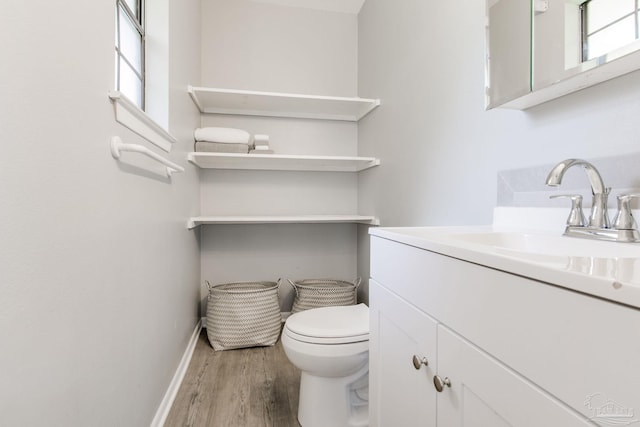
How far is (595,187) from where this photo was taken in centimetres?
74

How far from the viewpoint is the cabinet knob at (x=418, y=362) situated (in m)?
0.74

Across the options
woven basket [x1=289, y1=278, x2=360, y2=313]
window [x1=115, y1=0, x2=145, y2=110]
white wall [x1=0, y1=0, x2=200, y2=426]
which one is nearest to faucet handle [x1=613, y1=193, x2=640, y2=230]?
white wall [x1=0, y1=0, x2=200, y2=426]

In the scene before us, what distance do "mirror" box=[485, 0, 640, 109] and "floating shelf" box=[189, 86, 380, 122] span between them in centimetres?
121

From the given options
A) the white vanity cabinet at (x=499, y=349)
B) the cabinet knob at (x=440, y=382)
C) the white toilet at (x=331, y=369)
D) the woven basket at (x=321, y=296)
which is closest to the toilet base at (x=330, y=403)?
the white toilet at (x=331, y=369)

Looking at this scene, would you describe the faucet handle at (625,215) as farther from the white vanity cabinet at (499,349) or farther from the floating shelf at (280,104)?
the floating shelf at (280,104)

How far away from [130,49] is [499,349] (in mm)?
1669

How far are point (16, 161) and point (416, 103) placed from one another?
1.59 metres

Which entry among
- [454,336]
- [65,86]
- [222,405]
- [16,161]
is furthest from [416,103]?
[222,405]

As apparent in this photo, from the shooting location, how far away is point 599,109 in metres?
0.79

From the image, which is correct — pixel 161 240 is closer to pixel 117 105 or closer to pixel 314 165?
pixel 117 105

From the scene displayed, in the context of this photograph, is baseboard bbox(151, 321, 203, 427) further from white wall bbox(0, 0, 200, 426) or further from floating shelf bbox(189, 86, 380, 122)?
floating shelf bbox(189, 86, 380, 122)

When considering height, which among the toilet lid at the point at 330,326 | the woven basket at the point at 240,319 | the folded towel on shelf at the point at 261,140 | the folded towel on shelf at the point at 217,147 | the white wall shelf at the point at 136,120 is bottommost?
the woven basket at the point at 240,319

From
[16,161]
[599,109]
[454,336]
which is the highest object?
[599,109]

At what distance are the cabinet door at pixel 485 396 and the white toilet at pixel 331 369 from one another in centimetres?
66
